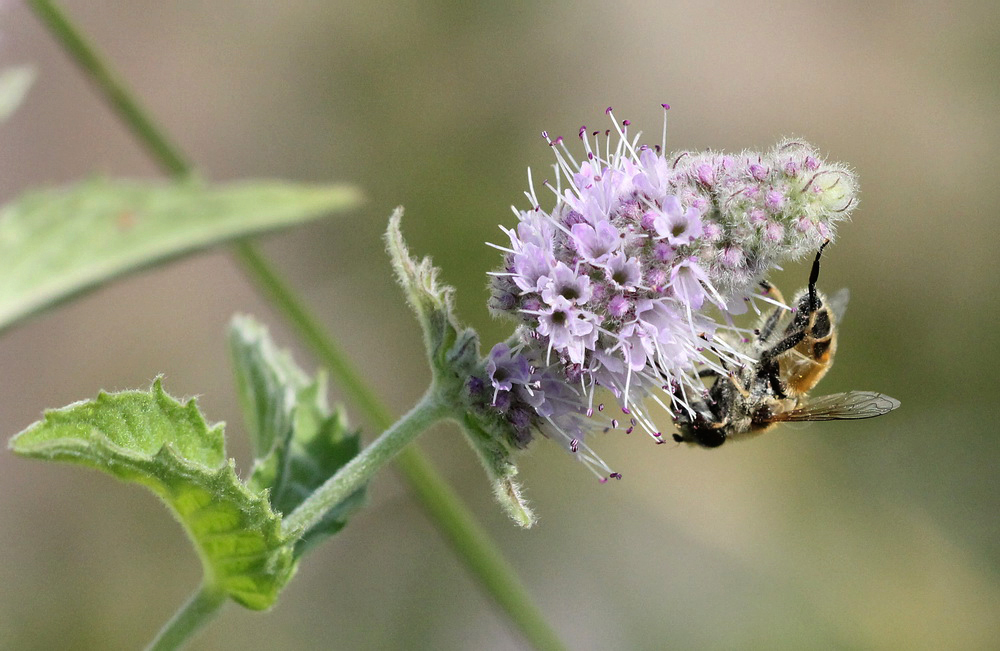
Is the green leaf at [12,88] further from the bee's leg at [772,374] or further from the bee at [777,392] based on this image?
the bee's leg at [772,374]

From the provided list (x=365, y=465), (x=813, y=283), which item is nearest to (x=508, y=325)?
(x=813, y=283)

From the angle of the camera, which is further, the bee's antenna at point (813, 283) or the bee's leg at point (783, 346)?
the bee's leg at point (783, 346)

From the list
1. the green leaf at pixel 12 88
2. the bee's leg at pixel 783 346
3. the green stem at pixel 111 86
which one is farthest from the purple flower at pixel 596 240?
the green stem at pixel 111 86

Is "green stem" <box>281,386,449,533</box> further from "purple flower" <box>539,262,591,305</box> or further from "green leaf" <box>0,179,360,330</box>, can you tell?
"green leaf" <box>0,179,360,330</box>

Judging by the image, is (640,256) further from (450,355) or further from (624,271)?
(450,355)

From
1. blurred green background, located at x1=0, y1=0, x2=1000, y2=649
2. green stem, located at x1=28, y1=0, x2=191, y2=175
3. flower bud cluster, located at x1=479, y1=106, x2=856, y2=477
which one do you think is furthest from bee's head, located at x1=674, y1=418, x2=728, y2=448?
blurred green background, located at x1=0, y1=0, x2=1000, y2=649
